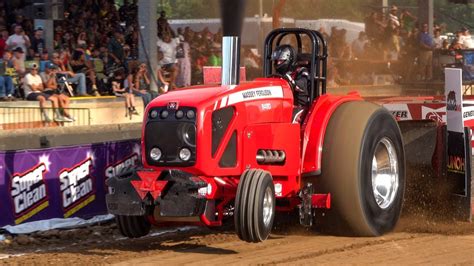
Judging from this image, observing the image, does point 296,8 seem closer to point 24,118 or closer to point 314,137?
point 24,118

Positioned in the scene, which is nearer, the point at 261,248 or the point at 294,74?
the point at 261,248

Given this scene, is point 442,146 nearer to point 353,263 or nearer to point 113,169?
point 353,263

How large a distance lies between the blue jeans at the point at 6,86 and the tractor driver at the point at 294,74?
7857 millimetres

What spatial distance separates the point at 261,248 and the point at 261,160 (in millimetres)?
756

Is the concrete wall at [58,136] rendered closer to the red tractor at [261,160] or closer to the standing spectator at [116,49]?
the red tractor at [261,160]

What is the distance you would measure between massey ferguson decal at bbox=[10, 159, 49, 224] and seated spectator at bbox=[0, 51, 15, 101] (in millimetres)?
6269

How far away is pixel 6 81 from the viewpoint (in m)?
16.4

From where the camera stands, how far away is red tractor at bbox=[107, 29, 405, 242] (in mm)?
8250

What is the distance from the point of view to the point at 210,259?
8305mm

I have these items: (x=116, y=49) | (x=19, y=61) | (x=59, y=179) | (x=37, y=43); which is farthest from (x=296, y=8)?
(x=59, y=179)

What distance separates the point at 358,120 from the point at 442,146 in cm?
141

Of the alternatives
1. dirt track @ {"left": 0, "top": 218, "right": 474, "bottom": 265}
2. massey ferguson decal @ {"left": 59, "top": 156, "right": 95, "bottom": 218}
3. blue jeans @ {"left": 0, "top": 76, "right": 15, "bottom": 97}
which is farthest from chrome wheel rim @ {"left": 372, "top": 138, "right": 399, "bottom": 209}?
blue jeans @ {"left": 0, "top": 76, "right": 15, "bottom": 97}

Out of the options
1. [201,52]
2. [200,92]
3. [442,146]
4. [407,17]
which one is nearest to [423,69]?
[407,17]

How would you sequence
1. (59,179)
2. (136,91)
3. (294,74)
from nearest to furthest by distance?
(294,74) < (59,179) < (136,91)
